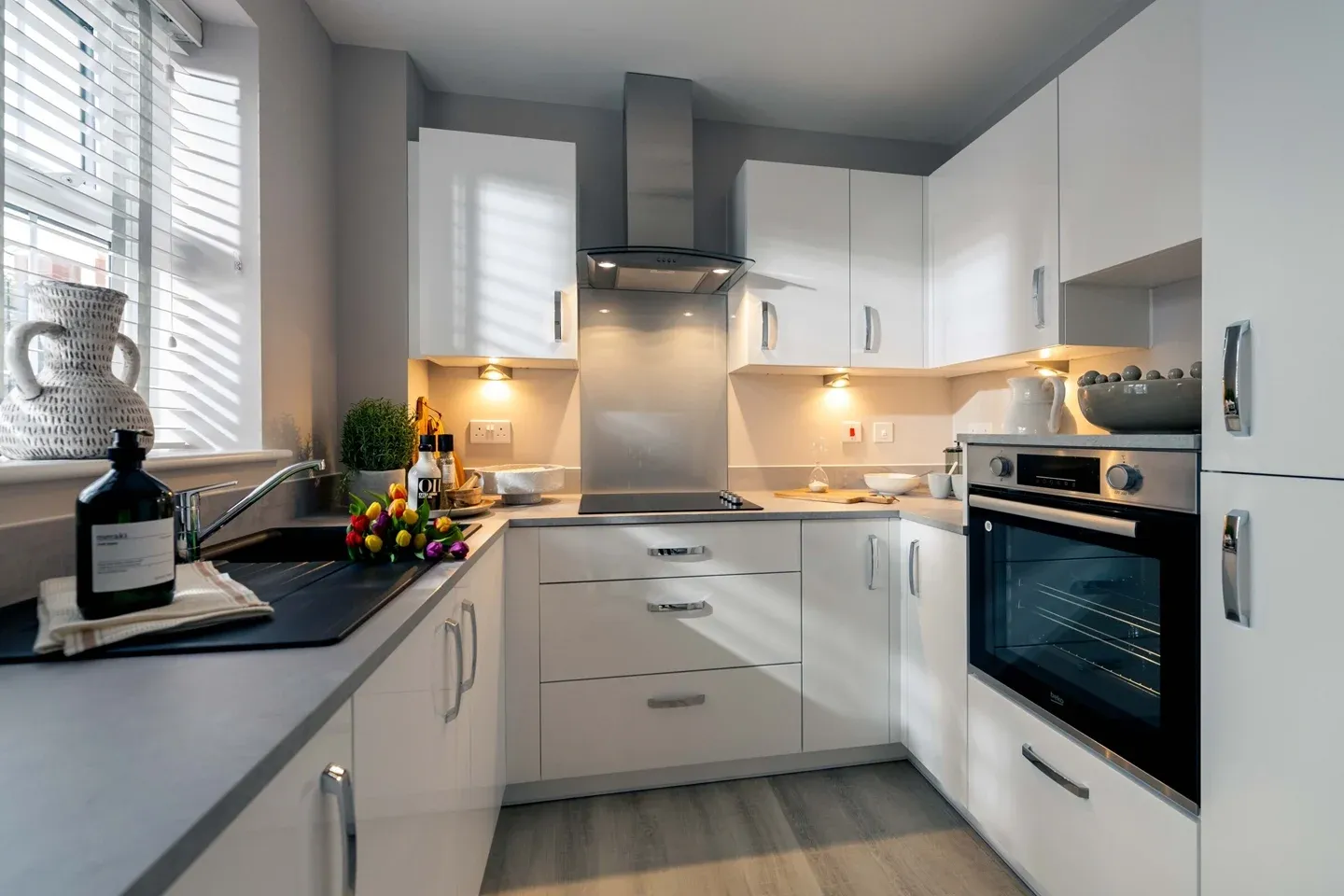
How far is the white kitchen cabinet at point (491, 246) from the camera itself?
6.75 ft

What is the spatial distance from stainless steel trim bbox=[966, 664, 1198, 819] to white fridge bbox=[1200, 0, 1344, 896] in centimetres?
5

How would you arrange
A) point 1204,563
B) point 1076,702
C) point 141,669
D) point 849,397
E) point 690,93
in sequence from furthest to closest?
point 849,397, point 690,93, point 1076,702, point 1204,563, point 141,669

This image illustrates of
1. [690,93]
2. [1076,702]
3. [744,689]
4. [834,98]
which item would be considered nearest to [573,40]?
[690,93]

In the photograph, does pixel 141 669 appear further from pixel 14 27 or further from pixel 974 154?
pixel 974 154

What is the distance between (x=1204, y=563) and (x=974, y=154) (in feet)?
5.26

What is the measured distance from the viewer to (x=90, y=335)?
1030 mm

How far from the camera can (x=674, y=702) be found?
1861 millimetres

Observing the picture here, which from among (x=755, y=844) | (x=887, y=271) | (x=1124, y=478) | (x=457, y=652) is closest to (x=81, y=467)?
(x=457, y=652)

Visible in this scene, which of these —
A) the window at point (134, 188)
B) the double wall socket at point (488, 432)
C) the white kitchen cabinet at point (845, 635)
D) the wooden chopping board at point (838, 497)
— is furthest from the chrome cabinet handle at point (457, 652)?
the wooden chopping board at point (838, 497)

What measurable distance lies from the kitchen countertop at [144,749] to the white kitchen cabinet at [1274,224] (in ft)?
4.32

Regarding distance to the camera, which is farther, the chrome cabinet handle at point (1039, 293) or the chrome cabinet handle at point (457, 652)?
the chrome cabinet handle at point (1039, 293)

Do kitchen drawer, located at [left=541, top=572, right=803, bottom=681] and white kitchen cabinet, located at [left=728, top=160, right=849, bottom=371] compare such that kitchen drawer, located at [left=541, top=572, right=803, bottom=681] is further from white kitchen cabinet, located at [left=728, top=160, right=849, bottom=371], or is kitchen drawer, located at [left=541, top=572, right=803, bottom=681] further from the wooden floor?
white kitchen cabinet, located at [left=728, top=160, right=849, bottom=371]

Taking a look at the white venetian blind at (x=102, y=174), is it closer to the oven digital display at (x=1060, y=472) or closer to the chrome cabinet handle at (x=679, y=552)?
the chrome cabinet handle at (x=679, y=552)

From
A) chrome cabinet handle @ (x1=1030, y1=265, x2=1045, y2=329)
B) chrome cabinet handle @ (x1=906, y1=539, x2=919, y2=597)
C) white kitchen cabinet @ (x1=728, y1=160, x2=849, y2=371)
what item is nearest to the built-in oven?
chrome cabinet handle @ (x1=906, y1=539, x2=919, y2=597)
